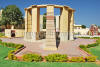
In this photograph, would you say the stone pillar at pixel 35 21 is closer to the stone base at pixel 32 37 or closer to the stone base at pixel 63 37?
the stone base at pixel 32 37

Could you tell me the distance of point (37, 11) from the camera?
16.6 meters

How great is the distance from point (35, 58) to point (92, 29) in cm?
3555

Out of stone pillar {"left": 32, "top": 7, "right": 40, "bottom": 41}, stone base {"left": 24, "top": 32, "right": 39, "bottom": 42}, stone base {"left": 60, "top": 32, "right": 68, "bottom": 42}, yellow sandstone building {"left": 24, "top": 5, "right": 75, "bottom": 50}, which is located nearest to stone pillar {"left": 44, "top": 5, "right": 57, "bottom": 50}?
yellow sandstone building {"left": 24, "top": 5, "right": 75, "bottom": 50}

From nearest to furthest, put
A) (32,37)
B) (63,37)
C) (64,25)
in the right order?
(63,37) < (64,25) < (32,37)

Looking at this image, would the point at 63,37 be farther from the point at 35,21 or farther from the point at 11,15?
the point at 11,15

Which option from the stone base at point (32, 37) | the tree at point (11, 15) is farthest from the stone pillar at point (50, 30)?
the tree at point (11, 15)

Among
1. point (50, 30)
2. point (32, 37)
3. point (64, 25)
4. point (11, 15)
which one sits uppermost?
point (11, 15)

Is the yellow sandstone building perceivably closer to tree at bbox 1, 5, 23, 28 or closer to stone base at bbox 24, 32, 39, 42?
stone base at bbox 24, 32, 39, 42

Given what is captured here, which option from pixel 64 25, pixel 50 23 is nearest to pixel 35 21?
pixel 64 25

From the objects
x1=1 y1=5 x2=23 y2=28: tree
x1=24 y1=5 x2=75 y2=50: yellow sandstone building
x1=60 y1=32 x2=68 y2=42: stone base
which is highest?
x1=1 y1=5 x2=23 y2=28: tree

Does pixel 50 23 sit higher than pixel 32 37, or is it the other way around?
pixel 50 23

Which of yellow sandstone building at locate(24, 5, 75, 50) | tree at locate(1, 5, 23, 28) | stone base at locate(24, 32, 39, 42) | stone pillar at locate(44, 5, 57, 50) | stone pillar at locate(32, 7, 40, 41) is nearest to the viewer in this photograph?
stone pillar at locate(44, 5, 57, 50)

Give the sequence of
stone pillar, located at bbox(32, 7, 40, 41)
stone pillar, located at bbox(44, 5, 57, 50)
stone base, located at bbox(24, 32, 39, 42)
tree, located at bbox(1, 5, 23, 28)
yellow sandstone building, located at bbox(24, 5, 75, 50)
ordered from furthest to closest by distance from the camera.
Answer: tree, located at bbox(1, 5, 23, 28), stone base, located at bbox(24, 32, 39, 42), stone pillar, located at bbox(32, 7, 40, 41), yellow sandstone building, located at bbox(24, 5, 75, 50), stone pillar, located at bbox(44, 5, 57, 50)

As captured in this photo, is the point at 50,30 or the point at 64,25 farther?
the point at 64,25
